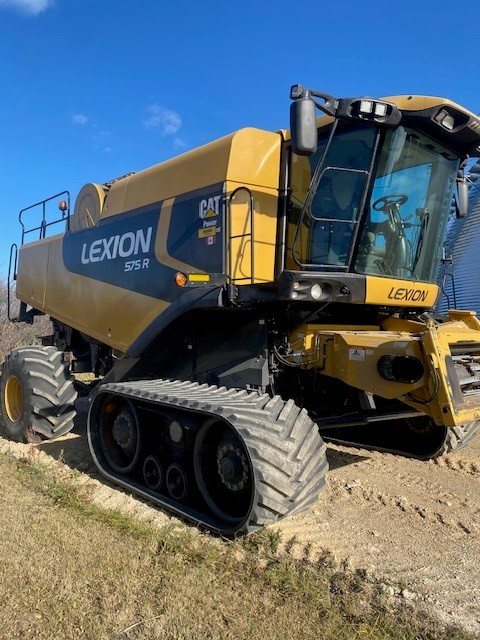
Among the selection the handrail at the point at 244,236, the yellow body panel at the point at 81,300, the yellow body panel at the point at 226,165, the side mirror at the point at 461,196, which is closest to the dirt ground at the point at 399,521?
the yellow body panel at the point at 81,300

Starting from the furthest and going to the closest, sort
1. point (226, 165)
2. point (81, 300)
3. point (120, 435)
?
1. point (81, 300)
2. point (120, 435)
3. point (226, 165)

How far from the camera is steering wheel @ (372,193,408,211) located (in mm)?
4656

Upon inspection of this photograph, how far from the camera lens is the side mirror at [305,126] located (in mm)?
3891

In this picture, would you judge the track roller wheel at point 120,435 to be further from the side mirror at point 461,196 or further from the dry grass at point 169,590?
the side mirror at point 461,196

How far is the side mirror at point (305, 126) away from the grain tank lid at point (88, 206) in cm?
357

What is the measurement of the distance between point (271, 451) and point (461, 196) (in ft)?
10.9

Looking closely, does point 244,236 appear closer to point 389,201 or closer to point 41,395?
point 389,201

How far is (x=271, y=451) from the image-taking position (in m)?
3.64

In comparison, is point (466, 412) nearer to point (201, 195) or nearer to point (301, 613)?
point (301, 613)

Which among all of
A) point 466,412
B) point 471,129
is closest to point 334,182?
point 471,129

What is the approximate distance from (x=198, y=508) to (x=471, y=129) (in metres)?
3.75

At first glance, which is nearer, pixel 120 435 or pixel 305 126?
pixel 305 126

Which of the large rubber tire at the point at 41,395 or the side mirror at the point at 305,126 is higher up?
the side mirror at the point at 305,126

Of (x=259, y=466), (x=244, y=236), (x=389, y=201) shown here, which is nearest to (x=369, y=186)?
(x=389, y=201)
